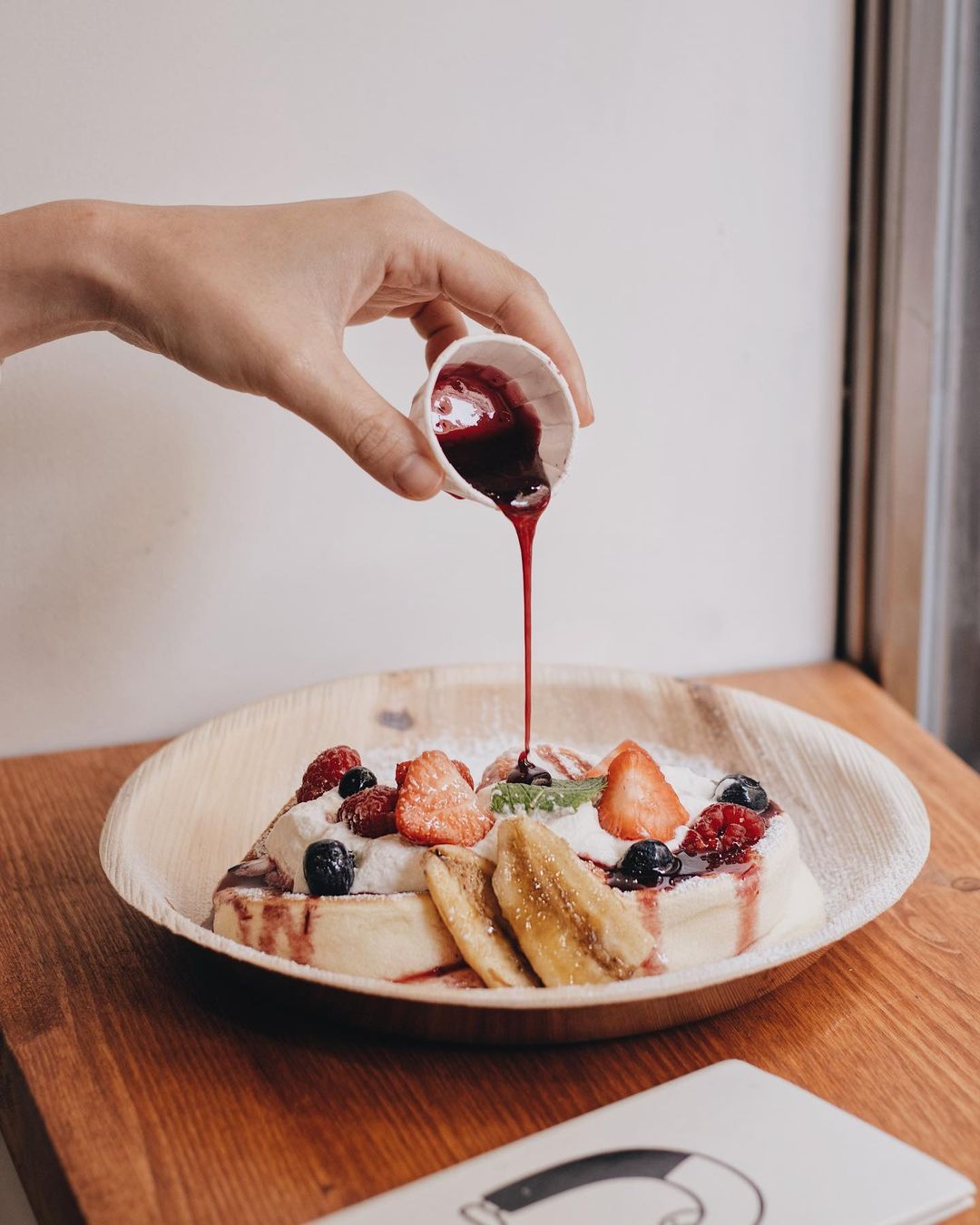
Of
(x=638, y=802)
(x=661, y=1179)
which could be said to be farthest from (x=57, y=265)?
(x=661, y=1179)

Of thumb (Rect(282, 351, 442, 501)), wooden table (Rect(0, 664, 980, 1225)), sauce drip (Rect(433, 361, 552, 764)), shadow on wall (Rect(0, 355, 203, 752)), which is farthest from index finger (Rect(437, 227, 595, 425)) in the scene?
wooden table (Rect(0, 664, 980, 1225))

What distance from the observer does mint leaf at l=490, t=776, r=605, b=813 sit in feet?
3.51

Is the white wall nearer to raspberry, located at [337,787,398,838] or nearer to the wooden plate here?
the wooden plate

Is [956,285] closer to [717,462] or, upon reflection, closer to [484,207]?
[717,462]

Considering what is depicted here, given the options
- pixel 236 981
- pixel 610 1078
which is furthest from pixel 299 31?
pixel 610 1078

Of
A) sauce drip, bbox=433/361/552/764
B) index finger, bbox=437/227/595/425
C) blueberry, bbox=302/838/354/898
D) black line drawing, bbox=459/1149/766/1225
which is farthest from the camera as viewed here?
index finger, bbox=437/227/595/425

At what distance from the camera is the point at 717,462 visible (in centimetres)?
188

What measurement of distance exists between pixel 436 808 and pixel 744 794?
313 mm

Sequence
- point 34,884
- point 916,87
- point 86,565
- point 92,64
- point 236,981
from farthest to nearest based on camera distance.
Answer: point 916,87 → point 86,565 → point 92,64 → point 34,884 → point 236,981

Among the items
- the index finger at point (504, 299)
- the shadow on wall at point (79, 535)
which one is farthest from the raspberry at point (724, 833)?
the shadow on wall at point (79, 535)

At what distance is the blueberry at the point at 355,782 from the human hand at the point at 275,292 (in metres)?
0.29

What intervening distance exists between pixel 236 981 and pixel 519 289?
781 millimetres

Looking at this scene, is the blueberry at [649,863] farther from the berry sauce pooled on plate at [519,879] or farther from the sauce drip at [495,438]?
the sauce drip at [495,438]

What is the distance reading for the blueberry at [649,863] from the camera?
1002 millimetres
